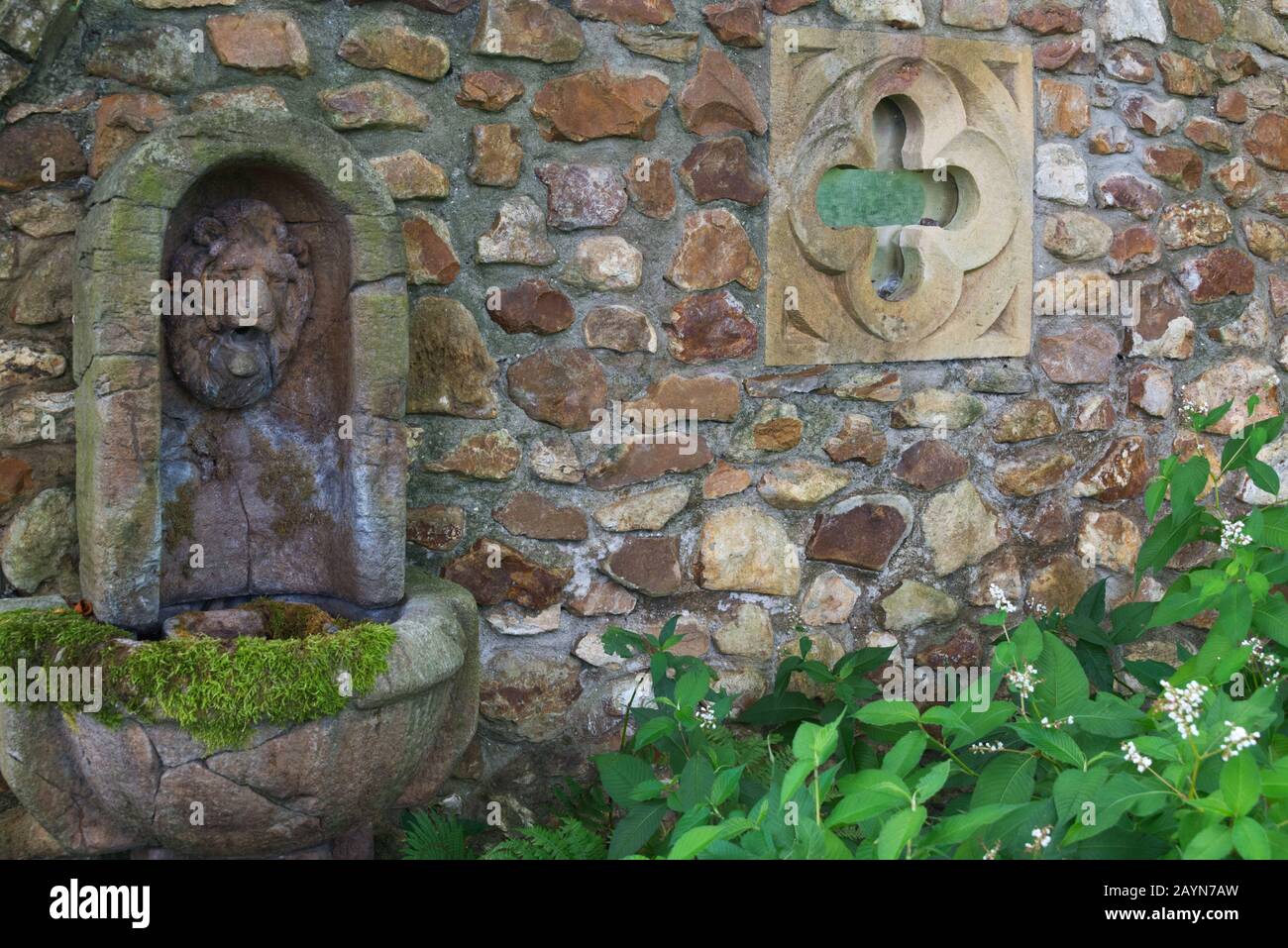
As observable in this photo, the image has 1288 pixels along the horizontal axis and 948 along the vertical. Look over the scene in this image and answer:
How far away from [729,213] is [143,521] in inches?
60.5

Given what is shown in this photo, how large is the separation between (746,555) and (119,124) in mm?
1694

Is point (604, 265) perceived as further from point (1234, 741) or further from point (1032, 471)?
point (1234, 741)

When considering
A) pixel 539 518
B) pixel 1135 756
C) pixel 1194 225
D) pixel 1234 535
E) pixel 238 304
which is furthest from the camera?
pixel 1194 225

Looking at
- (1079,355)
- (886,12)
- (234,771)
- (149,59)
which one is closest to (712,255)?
(886,12)

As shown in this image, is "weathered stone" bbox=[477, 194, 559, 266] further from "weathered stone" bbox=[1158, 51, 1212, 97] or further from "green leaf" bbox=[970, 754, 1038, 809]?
"weathered stone" bbox=[1158, 51, 1212, 97]

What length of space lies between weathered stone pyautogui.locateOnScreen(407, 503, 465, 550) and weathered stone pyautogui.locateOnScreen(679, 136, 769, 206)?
0.96 metres

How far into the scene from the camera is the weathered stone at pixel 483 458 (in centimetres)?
279

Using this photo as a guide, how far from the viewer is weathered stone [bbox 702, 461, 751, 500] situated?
9.91 feet

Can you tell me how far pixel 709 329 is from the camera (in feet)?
9.82

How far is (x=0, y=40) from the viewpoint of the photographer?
7.68ft

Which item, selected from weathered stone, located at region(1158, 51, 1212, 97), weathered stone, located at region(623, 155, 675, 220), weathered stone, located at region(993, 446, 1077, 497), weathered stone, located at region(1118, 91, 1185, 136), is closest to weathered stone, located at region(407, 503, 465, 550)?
weathered stone, located at region(623, 155, 675, 220)

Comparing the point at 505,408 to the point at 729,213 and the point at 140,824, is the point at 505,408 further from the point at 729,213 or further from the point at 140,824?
the point at 140,824

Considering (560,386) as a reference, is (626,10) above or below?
above

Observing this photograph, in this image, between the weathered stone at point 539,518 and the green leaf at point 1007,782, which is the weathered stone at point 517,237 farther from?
the green leaf at point 1007,782
